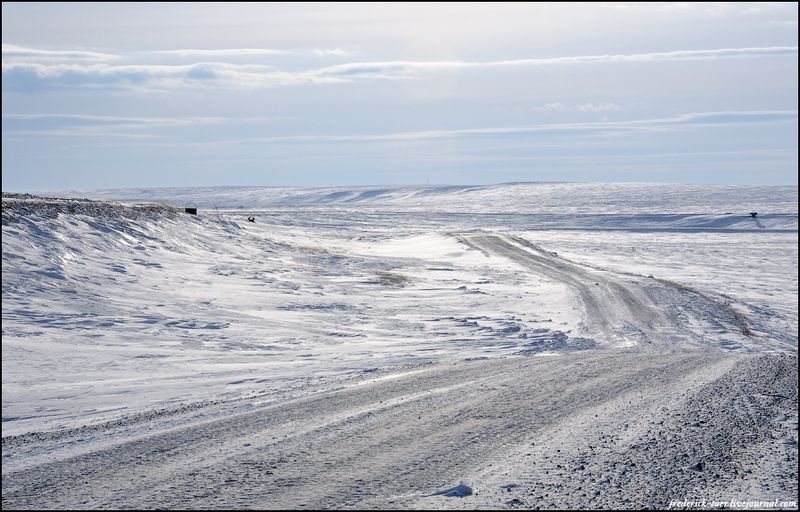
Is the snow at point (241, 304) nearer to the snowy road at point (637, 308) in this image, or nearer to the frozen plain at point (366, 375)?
the frozen plain at point (366, 375)

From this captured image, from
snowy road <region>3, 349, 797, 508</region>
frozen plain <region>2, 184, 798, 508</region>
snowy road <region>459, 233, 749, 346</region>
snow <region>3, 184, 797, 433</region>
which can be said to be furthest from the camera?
snowy road <region>459, 233, 749, 346</region>

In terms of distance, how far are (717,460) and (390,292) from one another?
18768 mm

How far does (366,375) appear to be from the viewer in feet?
49.8

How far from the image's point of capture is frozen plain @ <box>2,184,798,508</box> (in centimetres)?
878

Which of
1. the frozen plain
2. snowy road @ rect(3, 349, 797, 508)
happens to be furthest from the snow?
snowy road @ rect(3, 349, 797, 508)

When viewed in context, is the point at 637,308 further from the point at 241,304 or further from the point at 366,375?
the point at 366,375

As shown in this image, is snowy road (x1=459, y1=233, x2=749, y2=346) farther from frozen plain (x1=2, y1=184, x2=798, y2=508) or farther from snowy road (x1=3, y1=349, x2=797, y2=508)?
snowy road (x1=3, y1=349, x2=797, y2=508)

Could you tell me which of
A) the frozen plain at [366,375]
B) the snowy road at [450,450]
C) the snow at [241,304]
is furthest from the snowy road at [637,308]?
the snowy road at [450,450]

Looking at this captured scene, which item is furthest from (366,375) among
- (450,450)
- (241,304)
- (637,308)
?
(637,308)

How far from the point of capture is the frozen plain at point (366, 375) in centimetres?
878

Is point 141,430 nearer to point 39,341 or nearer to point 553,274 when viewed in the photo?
point 39,341

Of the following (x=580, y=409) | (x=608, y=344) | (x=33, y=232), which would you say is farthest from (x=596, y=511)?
(x=33, y=232)

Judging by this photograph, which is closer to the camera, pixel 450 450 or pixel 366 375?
pixel 450 450

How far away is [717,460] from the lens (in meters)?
9.54
